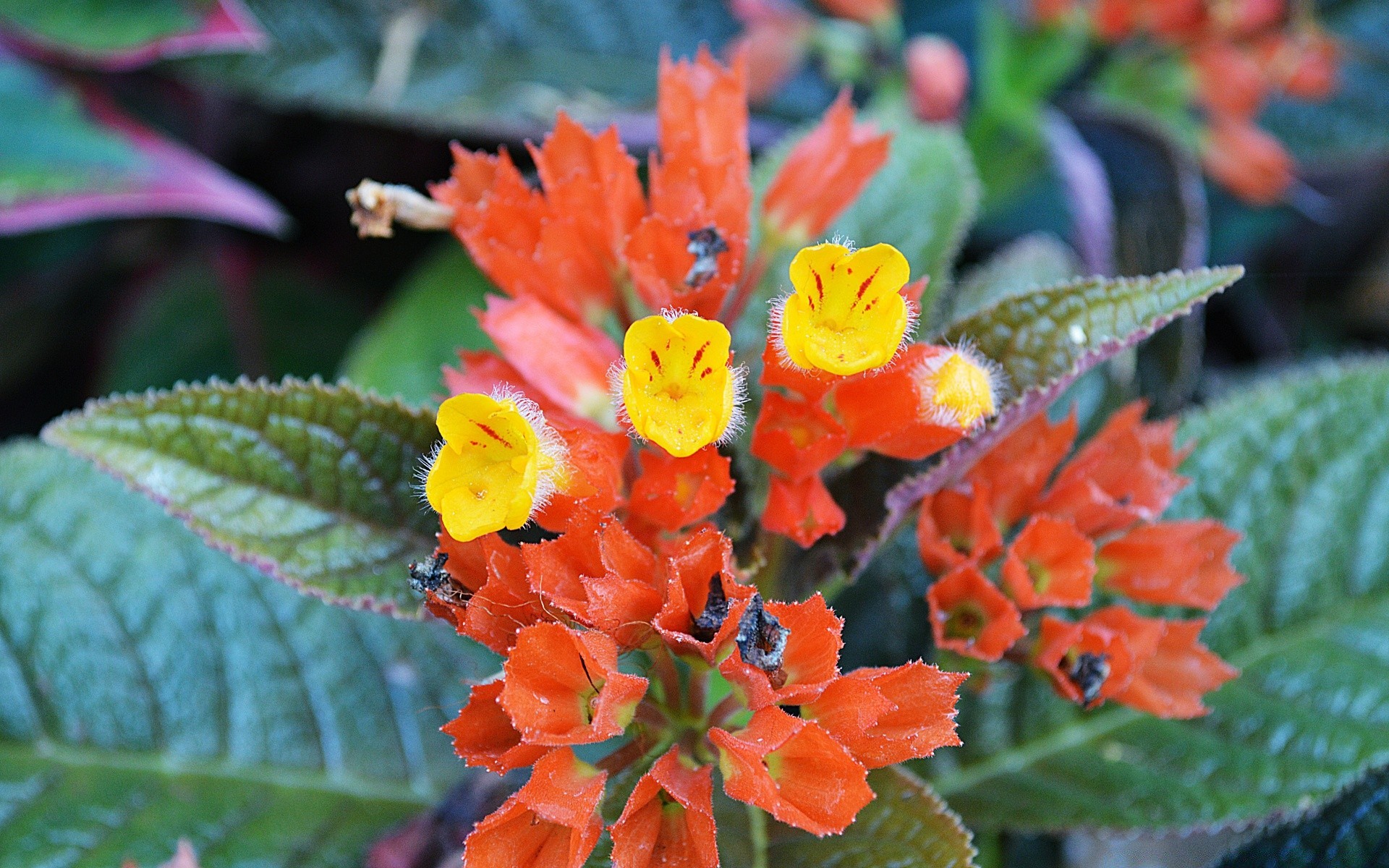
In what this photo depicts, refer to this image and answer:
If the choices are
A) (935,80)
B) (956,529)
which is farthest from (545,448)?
(935,80)

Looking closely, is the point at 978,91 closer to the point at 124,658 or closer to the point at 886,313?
the point at 886,313

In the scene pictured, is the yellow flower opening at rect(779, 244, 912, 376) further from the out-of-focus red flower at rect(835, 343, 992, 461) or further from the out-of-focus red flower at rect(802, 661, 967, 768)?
the out-of-focus red flower at rect(802, 661, 967, 768)

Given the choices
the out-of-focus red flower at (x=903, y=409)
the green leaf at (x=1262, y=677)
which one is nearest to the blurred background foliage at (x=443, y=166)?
the green leaf at (x=1262, y=677)

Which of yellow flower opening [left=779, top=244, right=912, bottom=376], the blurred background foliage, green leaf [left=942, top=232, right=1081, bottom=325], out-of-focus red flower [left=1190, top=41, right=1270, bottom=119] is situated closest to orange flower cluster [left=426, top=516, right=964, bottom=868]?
yellow flower opening [left=779, top=244, right=912, bottom=376]

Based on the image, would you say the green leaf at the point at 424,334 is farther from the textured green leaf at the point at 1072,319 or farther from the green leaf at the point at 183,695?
the textured green leaf at the point at 1072,319

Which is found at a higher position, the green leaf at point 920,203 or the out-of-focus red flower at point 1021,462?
the green leaf at point 920,203
